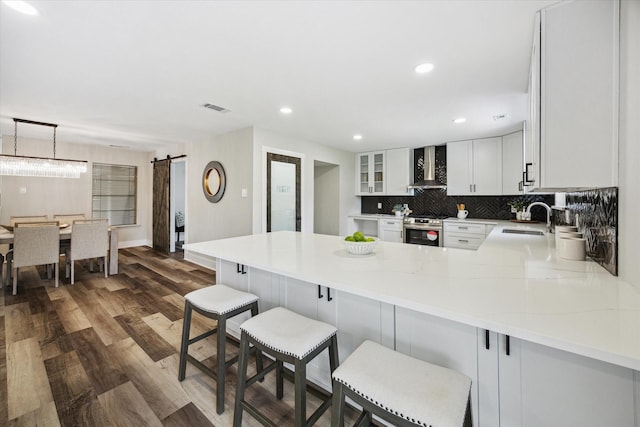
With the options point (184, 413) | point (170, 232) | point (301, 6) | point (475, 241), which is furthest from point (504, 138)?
point (170, 232)

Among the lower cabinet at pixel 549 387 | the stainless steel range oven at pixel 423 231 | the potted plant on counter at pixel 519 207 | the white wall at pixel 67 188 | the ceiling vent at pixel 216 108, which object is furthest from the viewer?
the white wall at pixel 67 188

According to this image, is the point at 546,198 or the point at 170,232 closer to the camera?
the point at 546,198

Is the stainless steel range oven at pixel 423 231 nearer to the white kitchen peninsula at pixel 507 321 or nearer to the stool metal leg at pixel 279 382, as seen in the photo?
the white kitchen peninsula at pixel 507 321

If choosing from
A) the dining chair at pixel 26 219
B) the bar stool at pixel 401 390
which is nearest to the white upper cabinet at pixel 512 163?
the bar stool at pixel 401 390

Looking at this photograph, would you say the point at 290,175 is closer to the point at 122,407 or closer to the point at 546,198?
the point at 122,407

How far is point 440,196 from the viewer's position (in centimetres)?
530

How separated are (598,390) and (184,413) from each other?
6.33ft

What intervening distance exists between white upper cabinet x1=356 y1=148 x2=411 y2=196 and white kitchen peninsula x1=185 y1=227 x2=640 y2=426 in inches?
146

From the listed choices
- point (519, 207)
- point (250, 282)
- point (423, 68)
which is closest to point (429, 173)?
point (519, 207)

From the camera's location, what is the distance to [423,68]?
2.14 metres

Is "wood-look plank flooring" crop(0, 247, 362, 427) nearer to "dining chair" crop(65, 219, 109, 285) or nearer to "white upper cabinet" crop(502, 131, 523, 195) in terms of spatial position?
"dining chair" crop(65, 219, 109, 285)

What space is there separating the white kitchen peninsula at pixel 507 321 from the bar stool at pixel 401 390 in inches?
8.8

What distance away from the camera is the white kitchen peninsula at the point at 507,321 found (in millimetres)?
804

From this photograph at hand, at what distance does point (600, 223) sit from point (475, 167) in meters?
3.33
